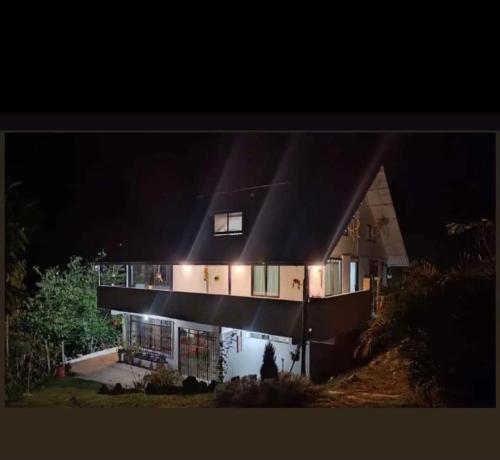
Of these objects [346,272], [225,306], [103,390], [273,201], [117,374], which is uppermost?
[273,201]

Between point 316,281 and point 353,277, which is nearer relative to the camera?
point 316,281

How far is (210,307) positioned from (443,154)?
512 cm

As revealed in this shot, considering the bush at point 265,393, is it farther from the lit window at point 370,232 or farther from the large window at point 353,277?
the lit window at point 370,232

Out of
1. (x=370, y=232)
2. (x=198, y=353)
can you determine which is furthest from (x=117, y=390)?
(x=370, y=232)

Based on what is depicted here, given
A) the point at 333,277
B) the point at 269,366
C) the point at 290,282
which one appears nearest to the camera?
the point at 269,366

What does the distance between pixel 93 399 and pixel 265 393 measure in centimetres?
252

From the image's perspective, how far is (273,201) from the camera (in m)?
7.59

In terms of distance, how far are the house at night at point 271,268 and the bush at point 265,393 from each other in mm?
1097

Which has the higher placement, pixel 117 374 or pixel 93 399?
pixel 93 399

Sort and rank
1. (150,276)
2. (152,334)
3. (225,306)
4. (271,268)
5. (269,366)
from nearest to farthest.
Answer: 1. (269,366)
2. (225,306)
3. (271,268)
4. (152,334)
5. (150,276)

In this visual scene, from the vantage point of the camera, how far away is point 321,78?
210 cm

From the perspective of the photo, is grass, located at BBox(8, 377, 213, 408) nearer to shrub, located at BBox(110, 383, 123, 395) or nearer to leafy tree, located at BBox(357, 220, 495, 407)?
shrub, located at BBox(110, 383, 123, 395)

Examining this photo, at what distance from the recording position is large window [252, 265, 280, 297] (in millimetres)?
7168

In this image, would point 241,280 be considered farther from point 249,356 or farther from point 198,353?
point 198,353
